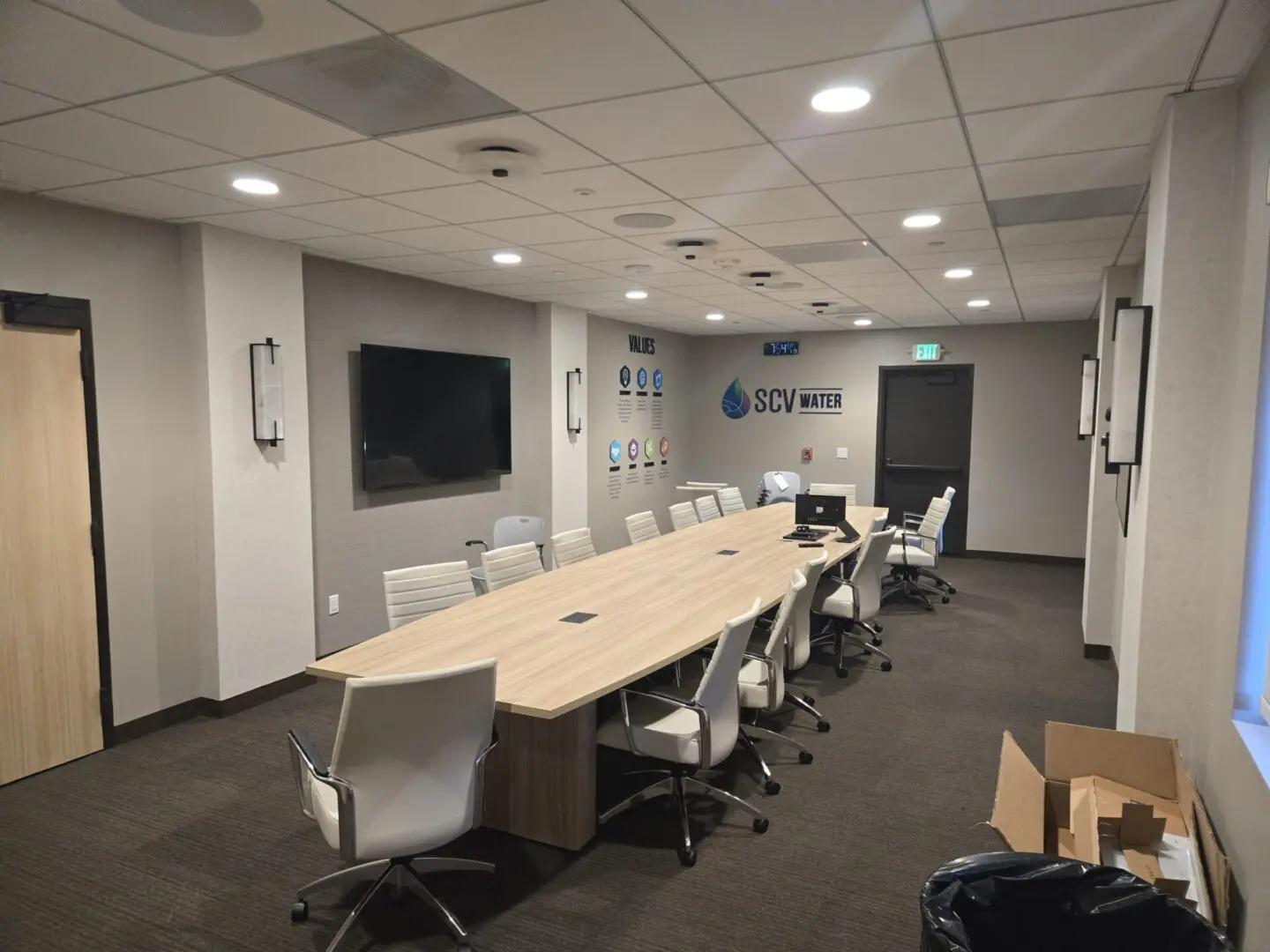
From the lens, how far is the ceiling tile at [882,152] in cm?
272

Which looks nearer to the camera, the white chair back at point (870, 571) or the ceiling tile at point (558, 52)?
the ceiling tile at point (558, 52)

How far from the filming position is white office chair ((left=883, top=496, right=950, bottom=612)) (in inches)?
269

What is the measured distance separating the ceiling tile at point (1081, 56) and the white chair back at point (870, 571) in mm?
2907

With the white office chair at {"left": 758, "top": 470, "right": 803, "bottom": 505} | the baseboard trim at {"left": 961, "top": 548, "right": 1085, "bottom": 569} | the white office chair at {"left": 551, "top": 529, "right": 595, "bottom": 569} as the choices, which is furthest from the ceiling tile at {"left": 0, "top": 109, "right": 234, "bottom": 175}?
the baseboard trim at {"left": 961, "top": 548, "right": 1085, "bottom": 569}

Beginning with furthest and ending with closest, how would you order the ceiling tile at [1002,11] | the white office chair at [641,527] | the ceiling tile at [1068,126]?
the white office chair at [641,527]
the ceiling tile at [1068,126]
the ceiling tile at [1002,11]

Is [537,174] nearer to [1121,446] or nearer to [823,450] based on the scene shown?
[1121,446]

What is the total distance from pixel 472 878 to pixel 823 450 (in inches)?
313

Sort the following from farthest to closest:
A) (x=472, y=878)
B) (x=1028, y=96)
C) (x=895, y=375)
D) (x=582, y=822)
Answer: (x=895, y=375) < (x=582, y=822) < (x=472, y=878) < (x=1028, y=96)

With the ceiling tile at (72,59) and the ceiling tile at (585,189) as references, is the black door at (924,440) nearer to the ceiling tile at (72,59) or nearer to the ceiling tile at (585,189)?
the ceiling tile at (585,189)

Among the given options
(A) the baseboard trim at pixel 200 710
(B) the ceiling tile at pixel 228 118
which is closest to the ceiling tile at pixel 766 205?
(B) the ceiling tile at pixel 228 118

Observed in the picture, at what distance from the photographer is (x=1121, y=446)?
291cm

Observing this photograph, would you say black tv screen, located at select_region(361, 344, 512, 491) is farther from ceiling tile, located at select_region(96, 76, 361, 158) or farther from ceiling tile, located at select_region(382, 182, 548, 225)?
ceiling tile, located at select_region(96, 76, 361, 158)

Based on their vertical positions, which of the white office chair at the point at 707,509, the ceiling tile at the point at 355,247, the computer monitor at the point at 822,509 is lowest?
the white office chair at the point at 707,509

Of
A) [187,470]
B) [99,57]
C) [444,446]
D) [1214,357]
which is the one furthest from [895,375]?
[99,57]
